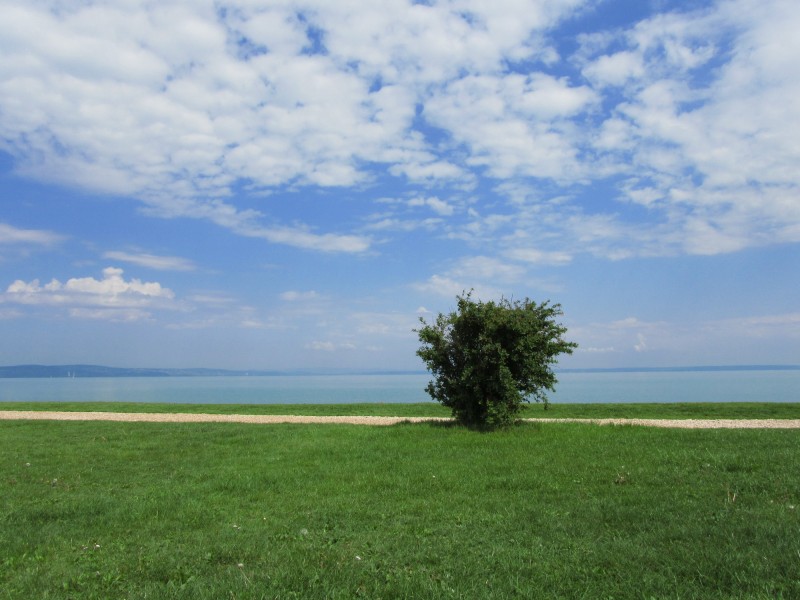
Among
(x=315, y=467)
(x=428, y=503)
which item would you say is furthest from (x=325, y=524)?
(x=315, y=467)

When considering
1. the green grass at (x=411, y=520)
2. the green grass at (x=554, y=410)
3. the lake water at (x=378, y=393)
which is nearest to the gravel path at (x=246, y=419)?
the green grass at (x=554, y=410)

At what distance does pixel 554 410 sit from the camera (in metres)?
23.8

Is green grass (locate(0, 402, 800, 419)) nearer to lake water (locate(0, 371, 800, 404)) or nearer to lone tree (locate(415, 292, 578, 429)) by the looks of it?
lake water (locate(0, 371, 800, 404))

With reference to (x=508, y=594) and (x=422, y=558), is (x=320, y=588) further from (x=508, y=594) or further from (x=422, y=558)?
(x=508, y=594)

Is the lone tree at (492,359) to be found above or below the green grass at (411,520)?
above

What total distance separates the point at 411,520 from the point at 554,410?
18.5 meters

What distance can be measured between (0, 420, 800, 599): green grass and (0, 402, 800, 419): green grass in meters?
9.59

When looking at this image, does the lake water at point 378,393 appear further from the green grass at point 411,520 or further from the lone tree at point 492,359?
the green grass at point 411,520

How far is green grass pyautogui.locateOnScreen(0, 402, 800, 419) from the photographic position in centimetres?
2103

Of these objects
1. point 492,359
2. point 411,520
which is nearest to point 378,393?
point 492,359

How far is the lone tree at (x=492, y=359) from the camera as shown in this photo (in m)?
14.8

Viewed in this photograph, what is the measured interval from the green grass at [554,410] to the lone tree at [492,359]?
239 inches

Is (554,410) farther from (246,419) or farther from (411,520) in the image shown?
(411,520)

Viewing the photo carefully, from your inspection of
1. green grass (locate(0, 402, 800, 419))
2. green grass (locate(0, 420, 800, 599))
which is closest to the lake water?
green grass (locate(0, 402, 800, 419))
